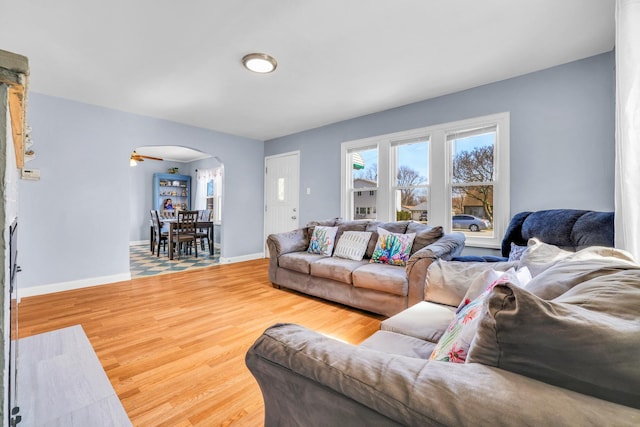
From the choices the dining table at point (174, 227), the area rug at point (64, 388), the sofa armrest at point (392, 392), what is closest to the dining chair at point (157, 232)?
the dining table at point (174, 227)

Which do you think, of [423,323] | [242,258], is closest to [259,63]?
[423,323]

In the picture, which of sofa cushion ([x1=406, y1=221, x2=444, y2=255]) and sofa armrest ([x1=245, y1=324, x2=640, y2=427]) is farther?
sofa cushion ([x1=406, y1=221, x2=444, y2=255])

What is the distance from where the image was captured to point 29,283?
3369 millimetres

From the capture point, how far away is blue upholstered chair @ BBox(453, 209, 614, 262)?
200cm

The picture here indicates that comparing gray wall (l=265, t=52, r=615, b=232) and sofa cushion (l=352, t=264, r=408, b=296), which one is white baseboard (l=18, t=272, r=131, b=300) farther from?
gray wall (l=265, t=52, r=615, b=232)

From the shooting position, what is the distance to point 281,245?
3.65 m

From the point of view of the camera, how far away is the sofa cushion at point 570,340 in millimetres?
478

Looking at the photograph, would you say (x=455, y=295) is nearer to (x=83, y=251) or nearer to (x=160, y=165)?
(x=83, y=251)

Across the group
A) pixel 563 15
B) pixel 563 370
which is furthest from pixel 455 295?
pixel 563 15

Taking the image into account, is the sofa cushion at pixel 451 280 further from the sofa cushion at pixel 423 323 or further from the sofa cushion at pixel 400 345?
the sofa cushion at pixel 400 345

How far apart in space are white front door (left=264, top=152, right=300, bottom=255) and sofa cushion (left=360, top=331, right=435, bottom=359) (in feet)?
13.3

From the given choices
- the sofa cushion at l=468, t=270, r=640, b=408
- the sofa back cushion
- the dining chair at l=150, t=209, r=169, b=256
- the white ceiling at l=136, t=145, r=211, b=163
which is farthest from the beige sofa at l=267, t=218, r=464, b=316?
the white ceiling at l=136, t=145, r=211, b=163

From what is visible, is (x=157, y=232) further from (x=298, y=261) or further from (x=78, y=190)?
(x=298, y=261)

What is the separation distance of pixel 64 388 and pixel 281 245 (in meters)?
2.38
